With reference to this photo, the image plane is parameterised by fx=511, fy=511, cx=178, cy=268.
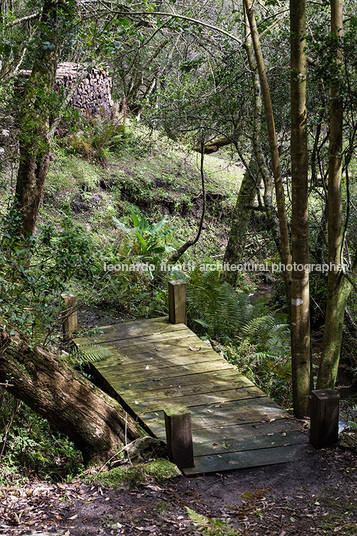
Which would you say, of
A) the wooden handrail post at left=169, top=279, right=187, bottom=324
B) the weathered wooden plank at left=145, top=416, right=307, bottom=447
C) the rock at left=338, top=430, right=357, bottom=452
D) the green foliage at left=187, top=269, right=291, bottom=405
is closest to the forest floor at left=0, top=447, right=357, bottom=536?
the rock at left=338, top=430, right=357, bottom=452

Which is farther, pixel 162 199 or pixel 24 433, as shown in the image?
pixel 162 199

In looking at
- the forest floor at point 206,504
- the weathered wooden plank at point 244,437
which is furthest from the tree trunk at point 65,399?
the weathered wooden plank at point 244,437

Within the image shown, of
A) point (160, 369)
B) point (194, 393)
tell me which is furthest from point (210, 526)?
point (160, 369)

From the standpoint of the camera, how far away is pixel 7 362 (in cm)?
405

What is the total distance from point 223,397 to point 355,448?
1.59 metres

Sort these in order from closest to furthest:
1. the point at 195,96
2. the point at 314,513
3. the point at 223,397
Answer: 1. the point at 314,513
2. the point at 223,397
3. the point at 195,96

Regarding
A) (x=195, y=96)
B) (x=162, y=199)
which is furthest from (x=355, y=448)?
(x=162, y=199)

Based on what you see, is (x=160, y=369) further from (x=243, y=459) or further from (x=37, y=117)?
(x=37, y=117)

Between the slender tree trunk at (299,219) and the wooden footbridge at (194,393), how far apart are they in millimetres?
477

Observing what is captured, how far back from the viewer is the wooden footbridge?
4.96m

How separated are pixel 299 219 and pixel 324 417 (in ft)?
6.61

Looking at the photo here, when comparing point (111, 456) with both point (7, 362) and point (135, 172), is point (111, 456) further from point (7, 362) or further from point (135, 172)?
point (135, 172)

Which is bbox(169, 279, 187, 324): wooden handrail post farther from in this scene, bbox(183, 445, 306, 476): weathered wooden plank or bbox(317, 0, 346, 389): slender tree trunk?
bbox(183, 445, 306, 476): weathered wooden plank

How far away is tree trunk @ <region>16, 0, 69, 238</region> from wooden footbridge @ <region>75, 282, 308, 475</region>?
212cm
